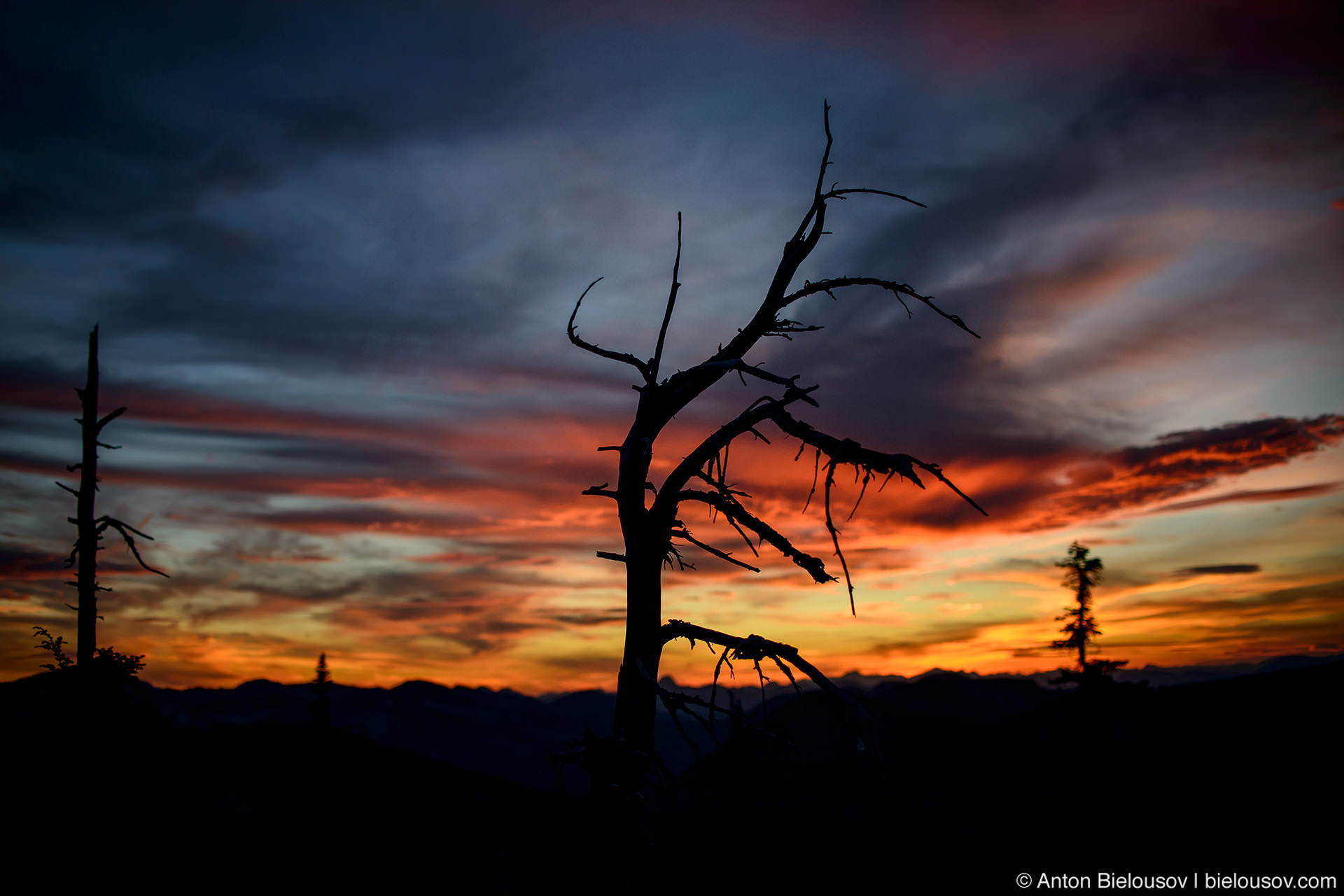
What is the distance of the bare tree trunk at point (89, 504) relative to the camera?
22.2 metres

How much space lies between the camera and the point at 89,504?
2241 cm

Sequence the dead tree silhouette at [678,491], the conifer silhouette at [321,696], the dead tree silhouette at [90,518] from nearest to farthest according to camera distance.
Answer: the dead tree silhouette at [678,491], the dead tree silhouette at [90,518], the conifer silhouette at [321,696]

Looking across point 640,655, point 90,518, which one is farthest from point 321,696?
point 640,655

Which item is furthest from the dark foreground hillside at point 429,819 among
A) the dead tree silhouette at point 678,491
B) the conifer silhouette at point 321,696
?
the conifer silhouette at point 321,696

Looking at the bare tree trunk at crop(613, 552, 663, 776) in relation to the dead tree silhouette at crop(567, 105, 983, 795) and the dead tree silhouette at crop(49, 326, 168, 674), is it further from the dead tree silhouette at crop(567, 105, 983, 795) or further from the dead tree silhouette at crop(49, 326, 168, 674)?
the dead tree silhouette at crop(49, 326, 168, 674)

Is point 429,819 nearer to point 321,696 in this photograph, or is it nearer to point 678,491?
point 678,491

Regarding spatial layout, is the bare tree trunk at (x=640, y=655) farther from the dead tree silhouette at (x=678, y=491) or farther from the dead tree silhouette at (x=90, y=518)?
the dead tree silhouette at (x=90, y=518)

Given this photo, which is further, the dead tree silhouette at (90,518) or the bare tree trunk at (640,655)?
the dead tree silhouette at (90,518)

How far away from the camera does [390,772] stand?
1978cm

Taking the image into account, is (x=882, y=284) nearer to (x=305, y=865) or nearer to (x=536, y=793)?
(x=305, y=865)

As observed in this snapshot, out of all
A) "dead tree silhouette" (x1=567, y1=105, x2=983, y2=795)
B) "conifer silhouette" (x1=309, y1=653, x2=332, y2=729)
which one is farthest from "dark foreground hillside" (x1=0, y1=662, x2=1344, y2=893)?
"conifer silhouette" (x1=309, y1=653, x2=332, y2=729)

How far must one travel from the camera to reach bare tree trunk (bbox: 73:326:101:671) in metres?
22.2

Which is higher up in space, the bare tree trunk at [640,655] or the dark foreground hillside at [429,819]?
the bare tree trunk at [640,655]

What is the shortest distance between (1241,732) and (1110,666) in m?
59.1
